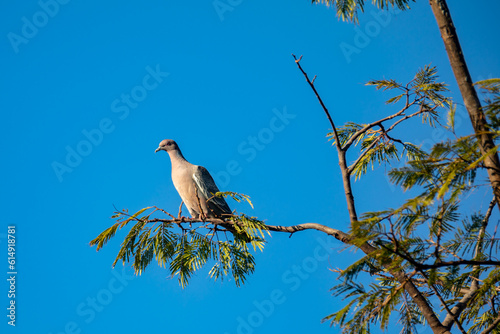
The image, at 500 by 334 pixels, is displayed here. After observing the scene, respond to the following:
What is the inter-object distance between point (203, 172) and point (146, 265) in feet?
6.99

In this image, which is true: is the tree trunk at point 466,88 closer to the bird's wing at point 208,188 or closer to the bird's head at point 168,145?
the bird's wing at point 208,188

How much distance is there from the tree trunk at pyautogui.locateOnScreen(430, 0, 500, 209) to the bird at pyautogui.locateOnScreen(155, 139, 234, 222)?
3827 mm

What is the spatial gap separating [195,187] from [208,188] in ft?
0.70

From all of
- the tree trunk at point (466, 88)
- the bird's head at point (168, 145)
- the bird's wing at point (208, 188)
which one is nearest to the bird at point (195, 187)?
the bird's wing at point (208, 188)

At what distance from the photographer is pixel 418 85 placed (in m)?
5.10

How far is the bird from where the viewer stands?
7137mm

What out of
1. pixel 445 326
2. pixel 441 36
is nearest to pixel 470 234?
pixel 445 326

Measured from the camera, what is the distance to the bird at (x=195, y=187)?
714 cm

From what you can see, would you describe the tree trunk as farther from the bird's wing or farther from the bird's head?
the bird's head

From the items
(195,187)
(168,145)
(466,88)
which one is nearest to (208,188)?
(195,187)

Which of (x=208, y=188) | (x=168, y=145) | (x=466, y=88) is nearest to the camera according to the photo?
(x=466, y=88)

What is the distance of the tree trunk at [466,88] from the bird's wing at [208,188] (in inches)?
151

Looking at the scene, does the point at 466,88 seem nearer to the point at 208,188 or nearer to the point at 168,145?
the point at 208,188

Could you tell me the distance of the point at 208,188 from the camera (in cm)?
721
